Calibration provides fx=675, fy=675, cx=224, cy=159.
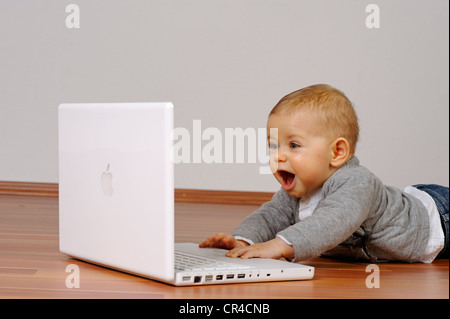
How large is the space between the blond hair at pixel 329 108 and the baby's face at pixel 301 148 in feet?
0.04

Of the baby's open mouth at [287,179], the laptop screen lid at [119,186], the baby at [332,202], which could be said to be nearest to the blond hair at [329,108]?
the baby at [332,202]

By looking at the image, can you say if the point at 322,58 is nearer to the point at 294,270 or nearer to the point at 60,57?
the point at 60,57

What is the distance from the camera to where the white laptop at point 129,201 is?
0.93 metres

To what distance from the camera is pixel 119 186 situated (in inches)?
40.3

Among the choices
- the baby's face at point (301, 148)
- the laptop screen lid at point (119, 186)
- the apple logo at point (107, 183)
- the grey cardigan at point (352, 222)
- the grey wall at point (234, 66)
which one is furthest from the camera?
the grey wall at point (234, 66)

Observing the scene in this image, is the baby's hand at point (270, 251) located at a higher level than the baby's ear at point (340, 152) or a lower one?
lower

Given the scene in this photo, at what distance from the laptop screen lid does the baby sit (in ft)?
0.73

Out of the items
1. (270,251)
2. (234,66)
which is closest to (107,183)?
(270,251)

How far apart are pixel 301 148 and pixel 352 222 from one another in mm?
178

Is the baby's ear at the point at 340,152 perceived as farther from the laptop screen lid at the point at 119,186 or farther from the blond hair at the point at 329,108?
the laptop screen lid at the point at 119,186

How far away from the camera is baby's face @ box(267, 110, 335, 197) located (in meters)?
1.27

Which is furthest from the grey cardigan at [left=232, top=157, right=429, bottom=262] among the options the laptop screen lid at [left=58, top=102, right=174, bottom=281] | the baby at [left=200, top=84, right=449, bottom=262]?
the laptop screen lid at [left=58, top=102, right=174, bottom=281]

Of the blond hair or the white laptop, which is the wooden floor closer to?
the white laptop

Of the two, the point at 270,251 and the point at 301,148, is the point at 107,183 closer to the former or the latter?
the point at 270,251
